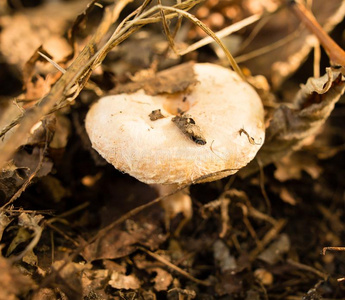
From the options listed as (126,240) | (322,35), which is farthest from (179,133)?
(322,35)

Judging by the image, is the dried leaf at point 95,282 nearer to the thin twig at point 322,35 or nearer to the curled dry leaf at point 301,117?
the curled dry leaf at point 301,117

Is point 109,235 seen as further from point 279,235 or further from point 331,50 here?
point 331,50

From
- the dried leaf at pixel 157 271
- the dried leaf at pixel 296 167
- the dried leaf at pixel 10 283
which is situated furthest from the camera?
the dried leaf at pixel 296 167

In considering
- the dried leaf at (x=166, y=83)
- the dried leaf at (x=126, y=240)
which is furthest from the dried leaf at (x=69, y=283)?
the dried leaf at (x=166, y=83)

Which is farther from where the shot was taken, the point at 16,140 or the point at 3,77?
the point at 3,77

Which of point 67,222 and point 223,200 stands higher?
point 67,222

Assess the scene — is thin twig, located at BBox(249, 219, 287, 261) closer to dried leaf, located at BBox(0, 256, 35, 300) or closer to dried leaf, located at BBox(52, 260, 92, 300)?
dried leaf, located at BBox(52, 260, 92, 300)

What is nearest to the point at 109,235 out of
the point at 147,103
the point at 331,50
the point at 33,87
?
the point at 147,103

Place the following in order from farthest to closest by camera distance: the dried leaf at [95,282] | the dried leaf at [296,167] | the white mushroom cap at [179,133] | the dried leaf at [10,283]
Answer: the dried leaf at [296,167]
the dried leaf at [95,282]
the white mushroom cap at [179,133]
the dried leaf at [10,283]

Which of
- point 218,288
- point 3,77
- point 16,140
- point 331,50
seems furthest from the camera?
point 3,77
